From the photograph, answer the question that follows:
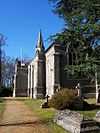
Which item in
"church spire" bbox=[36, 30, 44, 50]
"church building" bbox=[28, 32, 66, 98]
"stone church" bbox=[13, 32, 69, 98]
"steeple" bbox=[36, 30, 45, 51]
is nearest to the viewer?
"church building" bbox=[28, 32, 66, 98]

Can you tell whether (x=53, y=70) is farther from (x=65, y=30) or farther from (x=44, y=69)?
(x=65, y=30)

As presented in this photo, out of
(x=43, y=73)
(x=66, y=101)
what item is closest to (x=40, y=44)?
(x=43, y=73)

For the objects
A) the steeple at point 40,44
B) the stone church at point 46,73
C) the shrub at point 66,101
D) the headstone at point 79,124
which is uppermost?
the steeple at point 40,44

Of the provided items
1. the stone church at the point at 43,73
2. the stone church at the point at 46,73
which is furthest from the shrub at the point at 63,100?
the stone church at the point at 43,73

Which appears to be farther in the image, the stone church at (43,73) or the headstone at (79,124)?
the stone church at (43,73)

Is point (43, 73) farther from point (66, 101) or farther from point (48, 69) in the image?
point (66, 101)

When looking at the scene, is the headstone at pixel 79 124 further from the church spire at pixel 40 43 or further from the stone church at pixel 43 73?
the church spire at pixel 40 43

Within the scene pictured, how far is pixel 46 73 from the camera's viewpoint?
57.3 m

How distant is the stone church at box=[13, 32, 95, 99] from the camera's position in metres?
49.7

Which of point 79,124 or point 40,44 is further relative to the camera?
point 40,44

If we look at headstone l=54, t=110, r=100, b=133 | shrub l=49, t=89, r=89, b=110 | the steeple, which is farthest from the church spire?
headstone l=54, t=110, r=100, b=133

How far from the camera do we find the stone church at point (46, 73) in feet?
163

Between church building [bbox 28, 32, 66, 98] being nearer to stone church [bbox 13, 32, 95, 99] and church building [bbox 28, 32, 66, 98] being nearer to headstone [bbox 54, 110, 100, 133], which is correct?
stone church [bbox 13, 32, 95, 99]

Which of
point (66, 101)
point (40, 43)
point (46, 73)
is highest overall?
point (40, 43)
